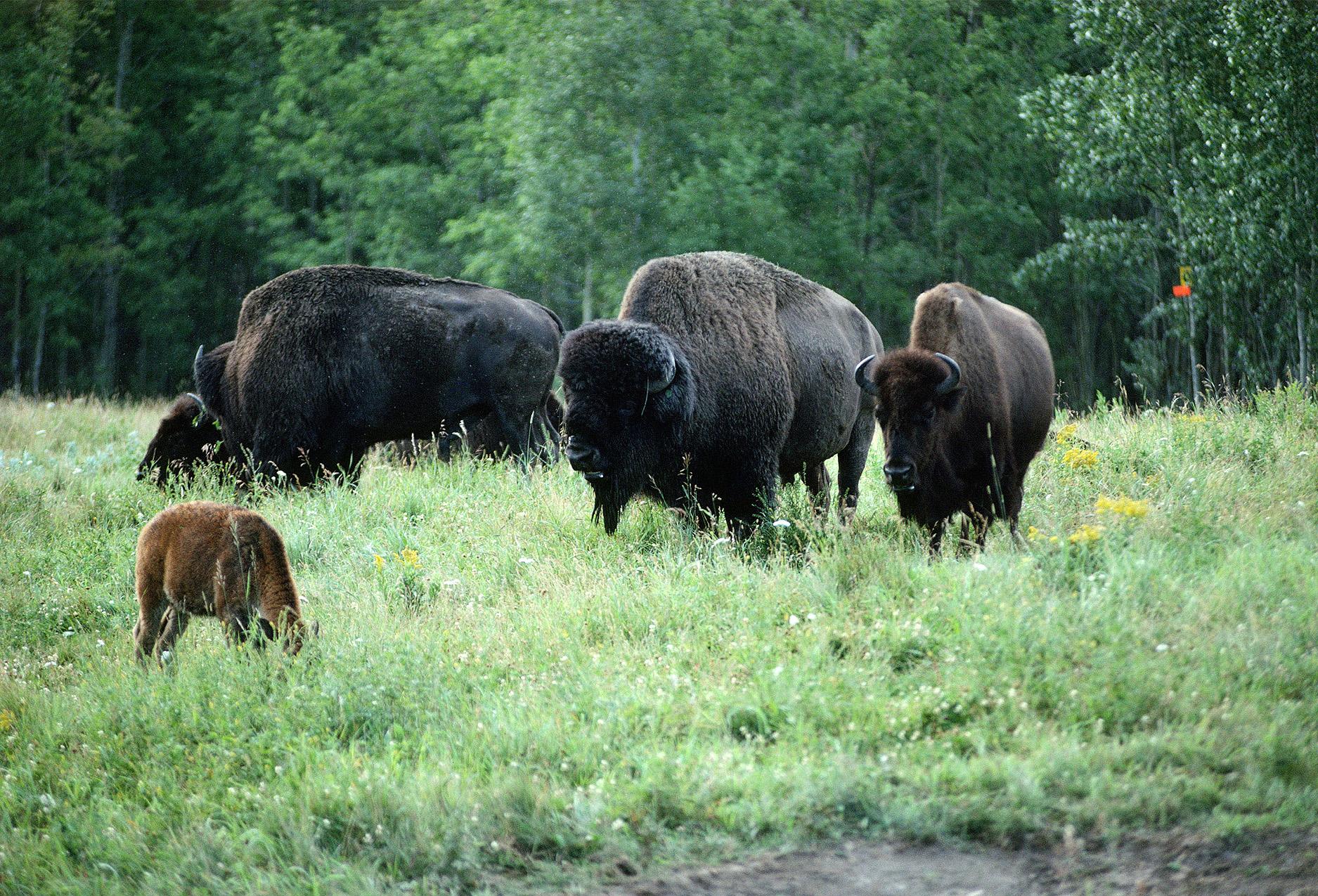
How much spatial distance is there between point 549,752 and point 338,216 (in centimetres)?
3315

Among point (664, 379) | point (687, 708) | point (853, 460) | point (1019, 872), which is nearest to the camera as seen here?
point (1019, 872)

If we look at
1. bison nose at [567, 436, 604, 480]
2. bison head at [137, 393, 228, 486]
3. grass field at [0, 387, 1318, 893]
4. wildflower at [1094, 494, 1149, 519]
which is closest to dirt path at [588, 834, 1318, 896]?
grass field at [0, 387, 1318, 893]

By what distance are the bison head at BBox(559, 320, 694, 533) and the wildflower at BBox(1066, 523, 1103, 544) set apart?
2.65m

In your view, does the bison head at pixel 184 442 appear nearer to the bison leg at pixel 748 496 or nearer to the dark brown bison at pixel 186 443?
the dark brown bison at pixel 186 443

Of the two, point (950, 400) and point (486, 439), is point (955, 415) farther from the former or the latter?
point (486, 439)

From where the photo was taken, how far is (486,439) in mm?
14414

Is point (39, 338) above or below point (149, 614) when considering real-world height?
below

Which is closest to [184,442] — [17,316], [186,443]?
[186,443]

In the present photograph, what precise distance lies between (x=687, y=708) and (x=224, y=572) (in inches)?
112

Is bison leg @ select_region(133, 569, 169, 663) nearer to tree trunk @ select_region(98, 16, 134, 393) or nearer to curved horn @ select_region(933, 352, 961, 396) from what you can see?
curved horn @ select_region(933, 352, 961, 396)

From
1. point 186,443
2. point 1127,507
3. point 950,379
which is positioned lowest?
point 186,443

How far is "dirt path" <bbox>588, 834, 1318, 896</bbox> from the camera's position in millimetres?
4020

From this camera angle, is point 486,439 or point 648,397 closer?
point 648,397

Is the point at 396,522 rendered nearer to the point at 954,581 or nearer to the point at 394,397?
the point at 394,397
